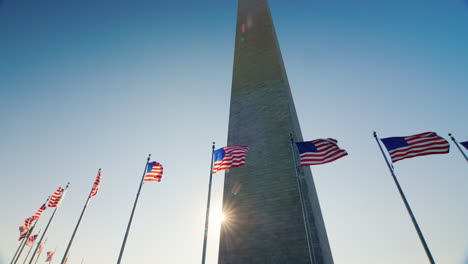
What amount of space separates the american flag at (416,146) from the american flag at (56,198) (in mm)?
18750

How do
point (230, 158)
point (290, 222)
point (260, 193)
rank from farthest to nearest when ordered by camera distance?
point (260, 193) → point (290, 222) → point (230, 158)

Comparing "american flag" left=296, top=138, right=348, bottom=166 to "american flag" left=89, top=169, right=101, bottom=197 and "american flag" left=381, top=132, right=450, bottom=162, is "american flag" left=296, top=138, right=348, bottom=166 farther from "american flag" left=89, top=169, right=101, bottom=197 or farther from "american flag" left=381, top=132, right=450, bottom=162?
"american flag" left=89, top=169, right=101, bottom=197

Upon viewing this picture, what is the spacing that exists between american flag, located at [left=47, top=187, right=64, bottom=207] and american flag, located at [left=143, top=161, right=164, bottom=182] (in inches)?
328

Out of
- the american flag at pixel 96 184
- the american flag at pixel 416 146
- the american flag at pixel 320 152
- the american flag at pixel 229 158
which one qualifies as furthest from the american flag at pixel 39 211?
the american flag at pixel 416 146

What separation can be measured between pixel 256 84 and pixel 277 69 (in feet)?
6.57

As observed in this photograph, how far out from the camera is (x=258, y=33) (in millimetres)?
22703

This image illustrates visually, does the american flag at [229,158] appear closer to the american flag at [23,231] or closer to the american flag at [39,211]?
the american flag at [39,211]

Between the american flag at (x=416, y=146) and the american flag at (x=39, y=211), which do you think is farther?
the american flag at (x=39, y=211)

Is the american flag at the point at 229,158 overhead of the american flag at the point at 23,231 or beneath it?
overhead

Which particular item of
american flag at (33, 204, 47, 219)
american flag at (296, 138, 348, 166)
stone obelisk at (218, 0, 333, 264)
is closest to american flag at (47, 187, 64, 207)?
american flag at (33, 204, 47, 219)

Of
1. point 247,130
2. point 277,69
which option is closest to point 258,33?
point 277,69

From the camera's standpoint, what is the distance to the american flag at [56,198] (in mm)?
15500

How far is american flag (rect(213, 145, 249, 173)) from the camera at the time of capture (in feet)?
33.0

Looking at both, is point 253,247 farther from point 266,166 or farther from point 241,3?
point 241,3
